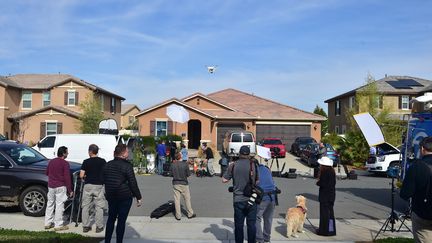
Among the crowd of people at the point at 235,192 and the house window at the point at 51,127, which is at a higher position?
the house window at the point at 51,127

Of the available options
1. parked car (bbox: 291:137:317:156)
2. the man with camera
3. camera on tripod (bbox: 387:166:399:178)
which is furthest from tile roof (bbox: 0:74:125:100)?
the man with camera

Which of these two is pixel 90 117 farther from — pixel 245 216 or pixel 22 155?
pixel 245 216

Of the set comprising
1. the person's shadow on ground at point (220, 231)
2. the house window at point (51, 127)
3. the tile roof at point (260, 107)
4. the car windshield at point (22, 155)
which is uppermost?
the tile roof at point (260, 107)

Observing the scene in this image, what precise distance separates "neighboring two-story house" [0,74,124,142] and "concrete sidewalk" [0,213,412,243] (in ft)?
96.0

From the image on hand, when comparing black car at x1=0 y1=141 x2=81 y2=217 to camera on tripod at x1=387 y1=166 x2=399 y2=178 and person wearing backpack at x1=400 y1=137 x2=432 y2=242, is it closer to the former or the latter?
camera on tripod at x1=387 y1=166 x2=399 y2=178

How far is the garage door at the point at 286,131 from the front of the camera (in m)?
38.6

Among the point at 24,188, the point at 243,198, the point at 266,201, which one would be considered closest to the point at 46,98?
the point at 24,188

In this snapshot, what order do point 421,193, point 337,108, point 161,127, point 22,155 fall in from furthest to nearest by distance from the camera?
point 337,108, point 161,127, point 22,155, point 421,193

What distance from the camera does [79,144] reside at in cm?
1964

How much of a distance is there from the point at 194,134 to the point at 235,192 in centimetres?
3321

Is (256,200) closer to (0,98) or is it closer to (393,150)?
(393,150)

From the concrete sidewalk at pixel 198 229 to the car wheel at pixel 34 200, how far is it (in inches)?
9.2

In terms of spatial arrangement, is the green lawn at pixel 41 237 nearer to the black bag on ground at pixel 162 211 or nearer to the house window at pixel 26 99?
the black bag on ground at pixel 162 211

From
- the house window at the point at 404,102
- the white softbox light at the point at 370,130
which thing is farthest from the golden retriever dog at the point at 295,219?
the house window at the point at 404,102
